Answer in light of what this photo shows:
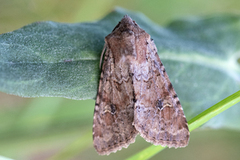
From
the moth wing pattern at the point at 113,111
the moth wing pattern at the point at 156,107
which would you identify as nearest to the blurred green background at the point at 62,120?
the moth wing pattern at the point at 113,111

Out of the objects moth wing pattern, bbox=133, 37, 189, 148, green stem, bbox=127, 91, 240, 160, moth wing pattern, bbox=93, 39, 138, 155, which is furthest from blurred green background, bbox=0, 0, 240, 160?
green stem, bbox=127, 91, 240, 160

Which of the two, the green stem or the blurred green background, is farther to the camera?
the blurred green background

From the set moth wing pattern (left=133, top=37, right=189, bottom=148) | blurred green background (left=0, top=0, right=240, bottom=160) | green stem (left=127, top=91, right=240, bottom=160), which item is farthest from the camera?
blurred green background (left=0, top=0, right=240, bottom=160)

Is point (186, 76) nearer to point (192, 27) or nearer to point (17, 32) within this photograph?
point (192, 27)

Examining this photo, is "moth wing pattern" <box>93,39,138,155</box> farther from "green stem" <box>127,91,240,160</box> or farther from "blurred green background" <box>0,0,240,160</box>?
"blurred green background" <box>0,0,240,160</box>

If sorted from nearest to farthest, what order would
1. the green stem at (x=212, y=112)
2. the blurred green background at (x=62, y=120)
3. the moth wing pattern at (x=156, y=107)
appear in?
the green stem at (x=212, y=112)
the moth wing pattern at (x=156, y=107)
the blurred green background at (x=62, y=120)

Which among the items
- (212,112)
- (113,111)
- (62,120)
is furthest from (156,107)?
(62,120)

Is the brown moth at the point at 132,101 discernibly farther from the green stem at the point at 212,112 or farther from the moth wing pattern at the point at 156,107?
the green stem at the point at 212,112
